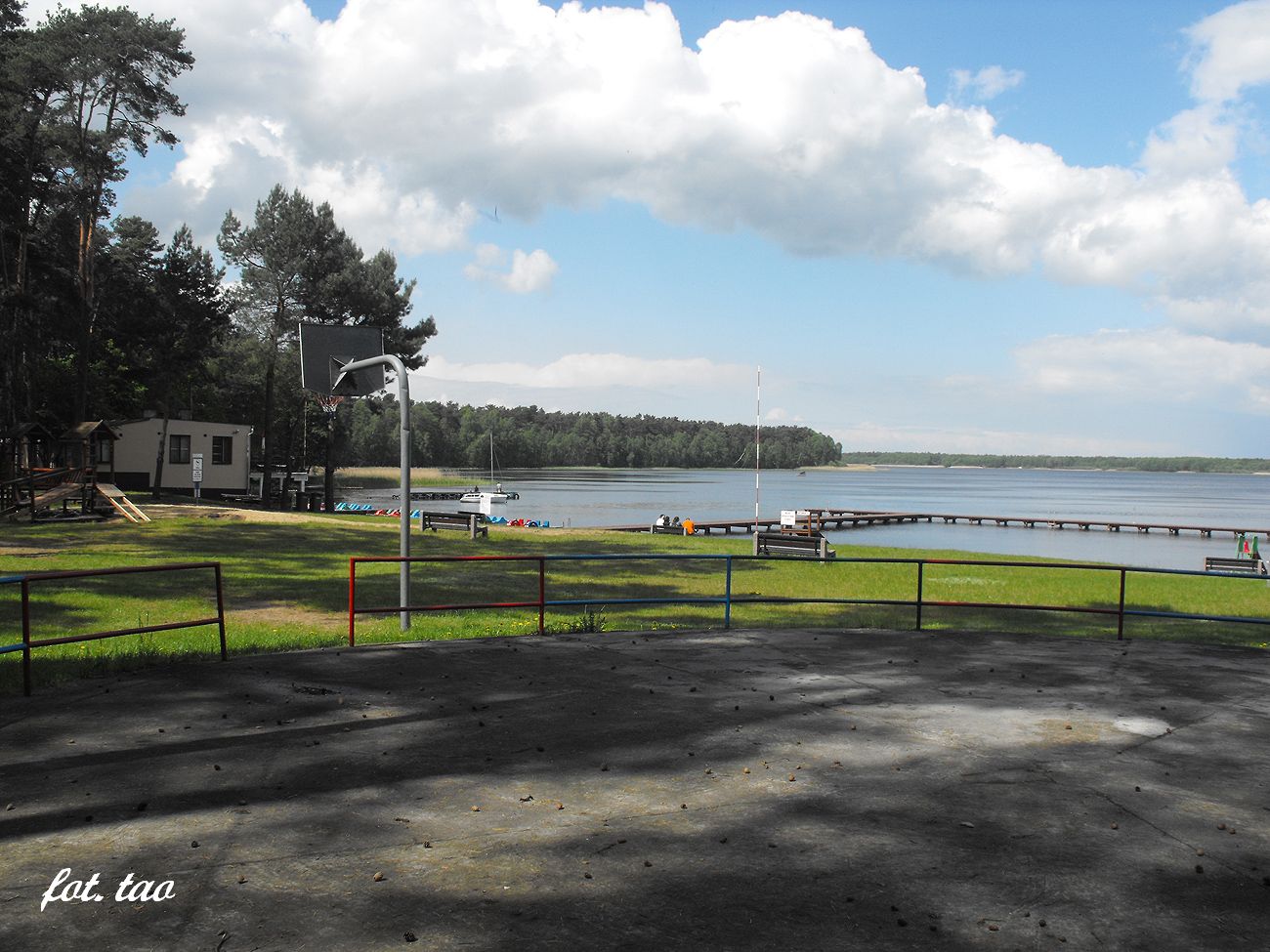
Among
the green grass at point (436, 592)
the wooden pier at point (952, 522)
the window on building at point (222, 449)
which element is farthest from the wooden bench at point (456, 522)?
the wooden pier at point (952, 522)

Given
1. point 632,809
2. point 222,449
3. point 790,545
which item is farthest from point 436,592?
point 222,449

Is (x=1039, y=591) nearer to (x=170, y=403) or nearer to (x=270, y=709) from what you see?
(x=270, y=709)

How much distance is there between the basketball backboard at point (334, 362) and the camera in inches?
558

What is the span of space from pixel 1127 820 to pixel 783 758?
241cm

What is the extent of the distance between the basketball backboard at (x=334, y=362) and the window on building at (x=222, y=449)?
148 feet

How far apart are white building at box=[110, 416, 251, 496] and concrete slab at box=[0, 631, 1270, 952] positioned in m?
45.1

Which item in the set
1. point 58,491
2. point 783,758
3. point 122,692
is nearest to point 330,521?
Answer: point 58,491

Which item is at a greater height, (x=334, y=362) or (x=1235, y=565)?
(x=334, y=362)

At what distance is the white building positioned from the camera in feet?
170

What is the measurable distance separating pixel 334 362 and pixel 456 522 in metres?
23.7

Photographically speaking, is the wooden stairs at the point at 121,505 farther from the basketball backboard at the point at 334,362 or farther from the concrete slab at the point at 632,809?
the concrete slab at the point at 632,809

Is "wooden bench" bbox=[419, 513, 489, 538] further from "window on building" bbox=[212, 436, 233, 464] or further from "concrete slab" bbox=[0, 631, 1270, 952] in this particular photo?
"concrete slab" bbox=[0, 631, 1270, 952]

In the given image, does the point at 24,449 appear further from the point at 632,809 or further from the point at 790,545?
the point at 632,809

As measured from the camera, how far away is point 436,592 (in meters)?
21.5
